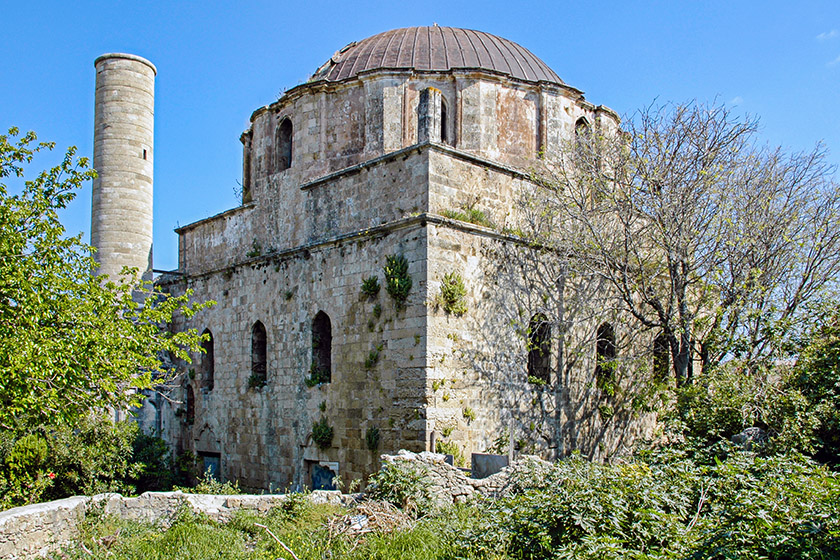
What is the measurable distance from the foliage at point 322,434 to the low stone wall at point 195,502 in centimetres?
280

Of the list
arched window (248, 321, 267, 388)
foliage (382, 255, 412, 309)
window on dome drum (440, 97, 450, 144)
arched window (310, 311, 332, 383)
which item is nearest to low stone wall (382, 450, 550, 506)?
foliage (382, 255, 412, 309)

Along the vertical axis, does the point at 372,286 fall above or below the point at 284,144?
below

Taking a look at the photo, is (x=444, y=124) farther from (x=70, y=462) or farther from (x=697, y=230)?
(x=70, y=462)

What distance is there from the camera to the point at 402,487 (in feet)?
33.6

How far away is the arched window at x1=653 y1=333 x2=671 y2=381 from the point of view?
16297 millimetres

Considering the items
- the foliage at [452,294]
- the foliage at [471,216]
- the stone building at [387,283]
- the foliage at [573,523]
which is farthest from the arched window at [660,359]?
the foliage at [452,294]

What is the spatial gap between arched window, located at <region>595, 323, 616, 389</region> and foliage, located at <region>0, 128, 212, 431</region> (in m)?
8.46

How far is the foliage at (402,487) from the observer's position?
10.2m

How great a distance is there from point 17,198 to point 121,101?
26.9 feet

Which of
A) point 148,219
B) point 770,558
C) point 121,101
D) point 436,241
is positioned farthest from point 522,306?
point 121,101

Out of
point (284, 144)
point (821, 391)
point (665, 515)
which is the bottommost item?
point (665, 515)

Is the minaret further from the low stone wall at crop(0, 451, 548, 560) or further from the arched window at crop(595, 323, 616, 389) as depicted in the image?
the arched window at crop(595, 323, 616, 389)

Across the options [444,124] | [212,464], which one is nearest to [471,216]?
[444,124]

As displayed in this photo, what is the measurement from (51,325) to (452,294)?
6.34 metres
